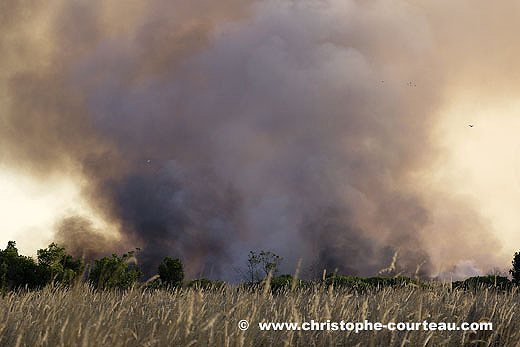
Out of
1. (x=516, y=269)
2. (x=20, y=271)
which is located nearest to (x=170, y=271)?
(x=20, y=271)

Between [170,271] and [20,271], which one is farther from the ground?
[170,271]

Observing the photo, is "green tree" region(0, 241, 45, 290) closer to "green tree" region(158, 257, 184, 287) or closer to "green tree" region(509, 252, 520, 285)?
"green tree" region(158, 257, 184, 287)

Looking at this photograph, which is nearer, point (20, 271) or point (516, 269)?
point (20, 271)

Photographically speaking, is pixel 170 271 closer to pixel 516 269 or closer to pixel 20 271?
pixel 20 271

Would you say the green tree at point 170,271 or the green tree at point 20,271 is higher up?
the green tree at point 170,271

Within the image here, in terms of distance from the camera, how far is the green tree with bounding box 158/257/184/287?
70.1 feet

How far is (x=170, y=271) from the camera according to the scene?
21.5 m

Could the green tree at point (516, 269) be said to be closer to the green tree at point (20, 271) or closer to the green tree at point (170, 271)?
the green tree at point (170, 271)

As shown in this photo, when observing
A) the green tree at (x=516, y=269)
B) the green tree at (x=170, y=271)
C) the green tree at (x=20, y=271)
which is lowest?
the green tree at (x=20, y=271)

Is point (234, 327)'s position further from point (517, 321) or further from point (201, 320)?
point (517, 321)

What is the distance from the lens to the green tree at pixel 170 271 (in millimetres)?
21359

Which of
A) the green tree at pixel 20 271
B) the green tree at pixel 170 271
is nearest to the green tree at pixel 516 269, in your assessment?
the green tree at pixel 170 271

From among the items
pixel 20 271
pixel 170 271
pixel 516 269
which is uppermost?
pixel 516 269

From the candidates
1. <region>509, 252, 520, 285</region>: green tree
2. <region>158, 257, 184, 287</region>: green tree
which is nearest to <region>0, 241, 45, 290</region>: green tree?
<region>158, 257, 184, 287</region>: green tree
